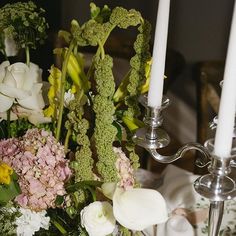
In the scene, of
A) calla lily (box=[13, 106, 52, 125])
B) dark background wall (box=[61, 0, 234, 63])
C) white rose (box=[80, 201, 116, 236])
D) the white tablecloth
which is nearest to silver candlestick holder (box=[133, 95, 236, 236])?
white rose (box=[80, 201, 116, 236])

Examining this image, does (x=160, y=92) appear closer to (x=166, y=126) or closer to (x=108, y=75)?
(x=108, y=75)

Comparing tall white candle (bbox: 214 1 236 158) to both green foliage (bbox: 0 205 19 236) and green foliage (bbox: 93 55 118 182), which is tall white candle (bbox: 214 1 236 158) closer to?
green foliage (bbox: 93 55 118 182)

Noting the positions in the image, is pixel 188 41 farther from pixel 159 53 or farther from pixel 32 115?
pixel 159 53

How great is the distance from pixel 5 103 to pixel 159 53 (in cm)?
32

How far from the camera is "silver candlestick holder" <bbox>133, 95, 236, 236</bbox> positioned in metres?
0.72

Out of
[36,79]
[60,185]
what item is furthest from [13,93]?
[60,185]

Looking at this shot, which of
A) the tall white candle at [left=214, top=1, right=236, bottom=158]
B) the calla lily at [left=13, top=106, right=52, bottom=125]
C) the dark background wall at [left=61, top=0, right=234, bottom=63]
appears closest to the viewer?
the tall white candle at [left=214, top=1, right=236, bottom=158]

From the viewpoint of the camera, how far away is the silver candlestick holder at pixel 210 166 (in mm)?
721

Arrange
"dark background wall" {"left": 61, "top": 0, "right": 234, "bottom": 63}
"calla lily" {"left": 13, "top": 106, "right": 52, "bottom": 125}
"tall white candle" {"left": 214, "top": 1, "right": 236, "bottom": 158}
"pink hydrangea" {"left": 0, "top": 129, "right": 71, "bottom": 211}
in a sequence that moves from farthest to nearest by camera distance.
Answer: "dark background wall" {"left": 61, "top": 0, "right": 234, "bottom": 63}, "calla lily" {"left": 13, "top": 106, "right": 52, "bottom": 125}, "pink hydrangea" {"left": 0, "top": 129, "right": 71, "bottom": 211}, "tall white candle" {"left": 214, "top": 1, "right": 236, "bottom": 158}

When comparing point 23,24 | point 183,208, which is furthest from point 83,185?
point 183,208

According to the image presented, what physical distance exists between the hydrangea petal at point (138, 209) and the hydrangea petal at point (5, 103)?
32 cm

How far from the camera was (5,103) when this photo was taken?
0.98 metres

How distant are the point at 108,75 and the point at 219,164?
185 mm

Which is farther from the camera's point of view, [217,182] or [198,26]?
[198,26]
